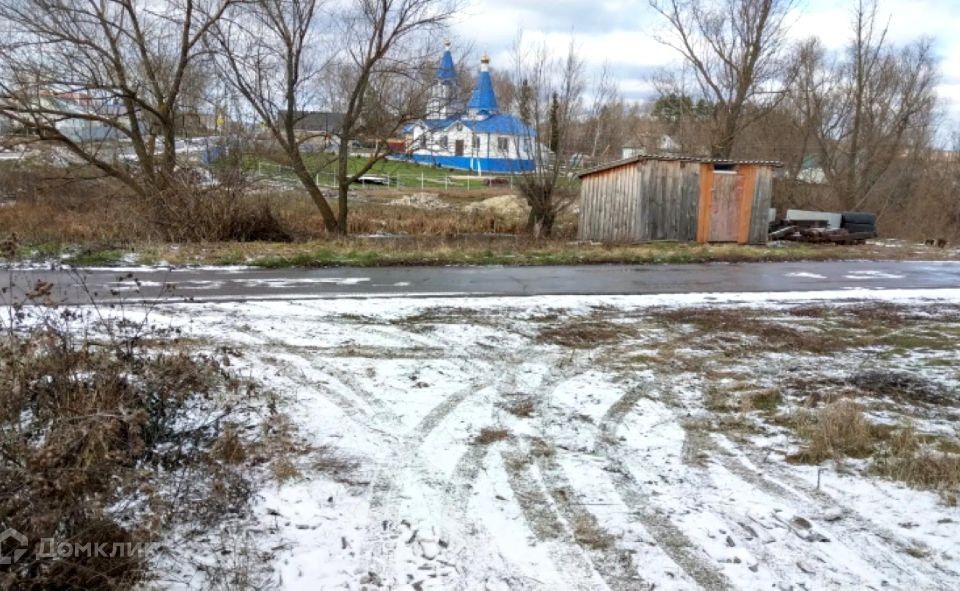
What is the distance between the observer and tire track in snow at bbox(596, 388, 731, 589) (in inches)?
122

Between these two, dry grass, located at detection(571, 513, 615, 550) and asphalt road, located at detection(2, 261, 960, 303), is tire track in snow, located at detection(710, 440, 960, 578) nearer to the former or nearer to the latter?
dry grass, located at detection(571, 513, 615, 550)

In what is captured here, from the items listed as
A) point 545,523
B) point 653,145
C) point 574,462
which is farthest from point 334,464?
point 653,145

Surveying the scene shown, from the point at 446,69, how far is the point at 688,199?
9632 mm

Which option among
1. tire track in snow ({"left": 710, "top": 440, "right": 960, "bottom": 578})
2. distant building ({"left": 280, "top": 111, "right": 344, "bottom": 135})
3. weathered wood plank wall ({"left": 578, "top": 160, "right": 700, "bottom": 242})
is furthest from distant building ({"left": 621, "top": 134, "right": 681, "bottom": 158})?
tire track in snow ({"left": 710, "top": 440, "right": 960, "bottom": 578})

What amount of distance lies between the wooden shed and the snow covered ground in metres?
13.5

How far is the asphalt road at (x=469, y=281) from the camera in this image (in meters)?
9.55

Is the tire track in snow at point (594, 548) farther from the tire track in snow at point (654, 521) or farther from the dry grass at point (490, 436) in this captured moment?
the dry grass at point (490, 436)

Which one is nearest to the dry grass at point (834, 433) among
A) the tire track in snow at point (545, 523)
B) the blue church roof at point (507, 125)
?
the tire track in snow at point (545, 523)

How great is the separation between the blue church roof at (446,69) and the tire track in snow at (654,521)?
63.3 ft

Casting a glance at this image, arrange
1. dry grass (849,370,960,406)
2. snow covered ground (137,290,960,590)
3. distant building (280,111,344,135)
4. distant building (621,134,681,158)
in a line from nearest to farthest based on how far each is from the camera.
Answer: snow covered ground (137,290,960,590)
dry grass (849,370,960,406)
distant building (280,111,344,135)
distant building (621,134,681,158)

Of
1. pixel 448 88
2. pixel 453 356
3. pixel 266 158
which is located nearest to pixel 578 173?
pixel 448 88

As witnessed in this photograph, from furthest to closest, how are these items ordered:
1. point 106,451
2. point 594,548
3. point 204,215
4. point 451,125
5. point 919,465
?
point 451,125
point 204,215
point 919,465
point 594,548
point 106,451

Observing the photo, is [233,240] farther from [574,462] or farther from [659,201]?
[574,462]

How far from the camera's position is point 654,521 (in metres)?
3.55
